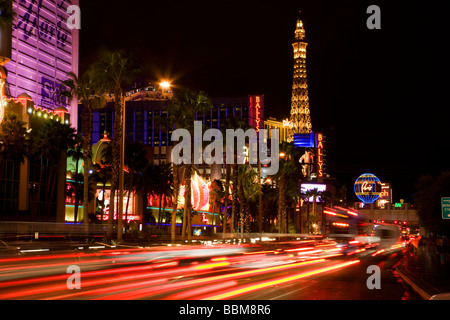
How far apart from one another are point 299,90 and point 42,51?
357ft

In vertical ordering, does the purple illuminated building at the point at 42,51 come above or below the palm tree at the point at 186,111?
above

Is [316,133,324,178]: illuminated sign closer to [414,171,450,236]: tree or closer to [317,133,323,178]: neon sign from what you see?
[317,133,323,178]: neon sign

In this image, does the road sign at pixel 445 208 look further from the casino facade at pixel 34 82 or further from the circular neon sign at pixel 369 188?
the circular neon sign at pixel 369 188

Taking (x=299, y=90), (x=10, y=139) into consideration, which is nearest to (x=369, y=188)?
(x=299, y=90)

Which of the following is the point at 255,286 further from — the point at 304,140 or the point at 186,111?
the point at 304,140

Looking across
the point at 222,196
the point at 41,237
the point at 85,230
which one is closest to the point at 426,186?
the point at 222,196

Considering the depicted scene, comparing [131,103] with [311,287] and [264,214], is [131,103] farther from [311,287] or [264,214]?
[311,287]

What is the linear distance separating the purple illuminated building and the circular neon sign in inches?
3656

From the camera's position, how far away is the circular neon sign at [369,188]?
15993 cm

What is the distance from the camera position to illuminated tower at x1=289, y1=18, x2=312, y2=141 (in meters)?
187

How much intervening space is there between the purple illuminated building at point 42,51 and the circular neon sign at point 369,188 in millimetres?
92857

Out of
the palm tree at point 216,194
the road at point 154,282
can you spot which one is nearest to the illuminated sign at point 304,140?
the palm tree at point 216,194

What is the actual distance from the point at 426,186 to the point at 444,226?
12372mm

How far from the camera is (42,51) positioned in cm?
9375
